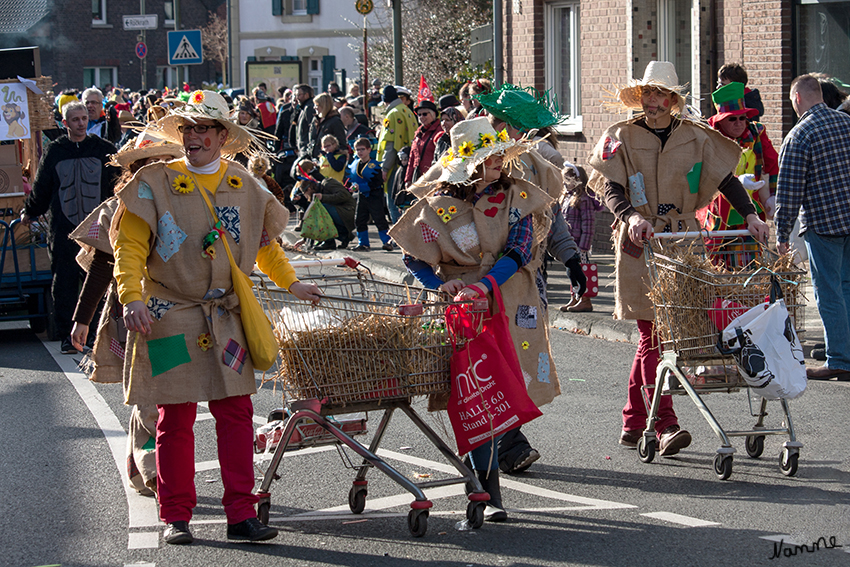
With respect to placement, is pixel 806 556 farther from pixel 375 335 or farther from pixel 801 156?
pixel 801 156

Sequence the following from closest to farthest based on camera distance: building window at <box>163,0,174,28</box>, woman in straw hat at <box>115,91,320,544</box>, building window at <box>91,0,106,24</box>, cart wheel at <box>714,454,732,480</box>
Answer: woman in straw hat at <box>115,91,320,544</box>, cart wheel at <box>714,454,732,480</box>, building window at <box>91,0,106,24</box>, building window at <box>163,0,174,28</box>

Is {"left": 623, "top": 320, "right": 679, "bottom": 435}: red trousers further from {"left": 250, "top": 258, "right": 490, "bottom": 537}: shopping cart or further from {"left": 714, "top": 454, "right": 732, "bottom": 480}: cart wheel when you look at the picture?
{"left": 250, "top": 258, "right": 490, "bottom": 537}: shopping cart

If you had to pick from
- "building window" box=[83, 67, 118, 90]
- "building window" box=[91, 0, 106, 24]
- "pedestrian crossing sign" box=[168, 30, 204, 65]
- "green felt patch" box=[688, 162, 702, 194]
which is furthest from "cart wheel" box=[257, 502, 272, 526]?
"building window" box=[91, 0, 106, 24]

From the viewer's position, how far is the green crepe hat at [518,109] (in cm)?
658

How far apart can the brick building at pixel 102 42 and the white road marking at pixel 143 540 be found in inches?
2119

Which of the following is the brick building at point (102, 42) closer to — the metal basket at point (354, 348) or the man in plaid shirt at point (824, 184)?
the man in plaid shirt at point (824, 184)

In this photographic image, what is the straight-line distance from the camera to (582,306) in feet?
37.1

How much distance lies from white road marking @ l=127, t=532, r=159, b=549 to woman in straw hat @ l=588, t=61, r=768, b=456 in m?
2.87

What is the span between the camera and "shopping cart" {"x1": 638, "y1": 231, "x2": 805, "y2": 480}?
593 centimetres

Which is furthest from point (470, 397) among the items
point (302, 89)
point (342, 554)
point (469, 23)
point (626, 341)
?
point (469, 23)

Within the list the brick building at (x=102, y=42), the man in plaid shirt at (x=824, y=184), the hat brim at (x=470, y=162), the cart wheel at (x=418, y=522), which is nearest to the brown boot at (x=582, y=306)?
the man in plaid shirt at (x=824, y=184)

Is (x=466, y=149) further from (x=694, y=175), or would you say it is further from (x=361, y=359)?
(x=694, y=175)

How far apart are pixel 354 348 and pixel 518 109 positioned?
2.16m

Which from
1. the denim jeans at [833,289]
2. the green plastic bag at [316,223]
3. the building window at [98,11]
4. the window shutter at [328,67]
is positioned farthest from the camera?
the building window at [98,11]
